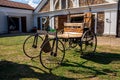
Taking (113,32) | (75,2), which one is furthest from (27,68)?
(75,2)

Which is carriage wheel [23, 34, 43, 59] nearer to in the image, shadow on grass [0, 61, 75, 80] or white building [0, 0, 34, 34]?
shadow on grass [0, 61, 75, 80]

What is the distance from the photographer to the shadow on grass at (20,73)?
466 cm

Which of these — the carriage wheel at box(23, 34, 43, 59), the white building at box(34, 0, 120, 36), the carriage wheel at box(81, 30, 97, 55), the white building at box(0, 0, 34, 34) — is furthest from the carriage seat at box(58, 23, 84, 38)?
the white building at box(0, 0, 34, 34)

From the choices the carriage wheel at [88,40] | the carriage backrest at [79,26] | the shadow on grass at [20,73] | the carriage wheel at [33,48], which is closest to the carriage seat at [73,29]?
the carriage backrest at [79,26]

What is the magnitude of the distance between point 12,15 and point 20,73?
2043cm

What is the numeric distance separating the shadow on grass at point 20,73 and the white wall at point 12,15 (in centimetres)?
1840

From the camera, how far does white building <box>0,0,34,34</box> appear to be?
23.2m

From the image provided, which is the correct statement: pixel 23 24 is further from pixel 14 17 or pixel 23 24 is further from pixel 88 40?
pixel 88 40

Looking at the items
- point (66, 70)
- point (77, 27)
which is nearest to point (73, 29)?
point (77, 27)

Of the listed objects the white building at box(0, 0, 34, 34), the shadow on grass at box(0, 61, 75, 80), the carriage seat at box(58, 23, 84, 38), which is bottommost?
the shadow on grass at box(0, 61, 75, 80)

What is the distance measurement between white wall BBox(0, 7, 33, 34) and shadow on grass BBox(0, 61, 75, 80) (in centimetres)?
1840

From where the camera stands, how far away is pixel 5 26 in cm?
2355

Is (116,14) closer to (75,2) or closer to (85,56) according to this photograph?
(75,2)

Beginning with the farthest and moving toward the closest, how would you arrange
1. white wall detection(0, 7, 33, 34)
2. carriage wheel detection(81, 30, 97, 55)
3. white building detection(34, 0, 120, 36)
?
1. white wall detection(0, 7, 33, 34)
2. white building detection(34, 0, 120, 36)
3. carriage wheel detection(81, 30, 97, 55)
